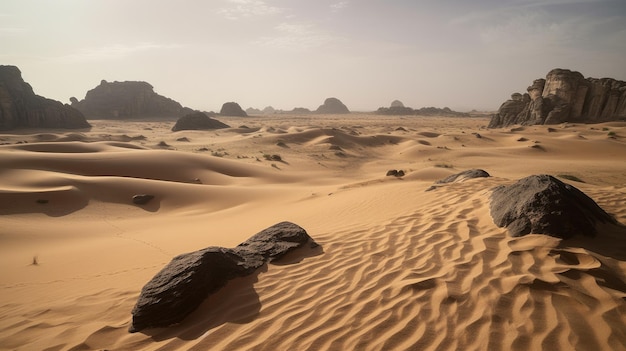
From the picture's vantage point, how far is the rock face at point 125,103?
201ft

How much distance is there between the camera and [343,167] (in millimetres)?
19891

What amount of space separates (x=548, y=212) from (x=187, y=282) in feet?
15.7

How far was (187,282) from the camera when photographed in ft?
11.0

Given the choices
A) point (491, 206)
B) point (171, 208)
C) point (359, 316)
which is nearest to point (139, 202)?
point (171, 208)

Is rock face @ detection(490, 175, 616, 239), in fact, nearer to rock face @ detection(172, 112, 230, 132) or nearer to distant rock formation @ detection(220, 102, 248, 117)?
rock face @ detection(172, 112, 230, 132)

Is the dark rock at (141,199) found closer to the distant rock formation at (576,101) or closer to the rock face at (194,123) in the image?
the rock face at (194,123)

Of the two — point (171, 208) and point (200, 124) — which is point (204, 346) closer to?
point (171, 208)

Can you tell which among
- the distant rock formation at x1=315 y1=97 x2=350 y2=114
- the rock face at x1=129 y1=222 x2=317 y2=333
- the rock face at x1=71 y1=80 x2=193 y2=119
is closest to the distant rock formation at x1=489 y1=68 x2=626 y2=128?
the rock face at x1=129 y1=222 x2=317 y2=333

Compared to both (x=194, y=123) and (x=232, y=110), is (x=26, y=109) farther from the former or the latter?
(x=232, y=110)

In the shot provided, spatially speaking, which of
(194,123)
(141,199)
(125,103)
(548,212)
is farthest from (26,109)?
(548,212)

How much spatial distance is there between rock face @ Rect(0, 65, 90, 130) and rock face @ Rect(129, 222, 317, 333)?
45.0m

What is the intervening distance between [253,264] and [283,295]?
80 cm

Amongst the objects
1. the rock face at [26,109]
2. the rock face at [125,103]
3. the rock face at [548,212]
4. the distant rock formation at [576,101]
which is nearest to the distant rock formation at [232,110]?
the rock face at [125,103]

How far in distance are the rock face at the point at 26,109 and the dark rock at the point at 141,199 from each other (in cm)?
3773
